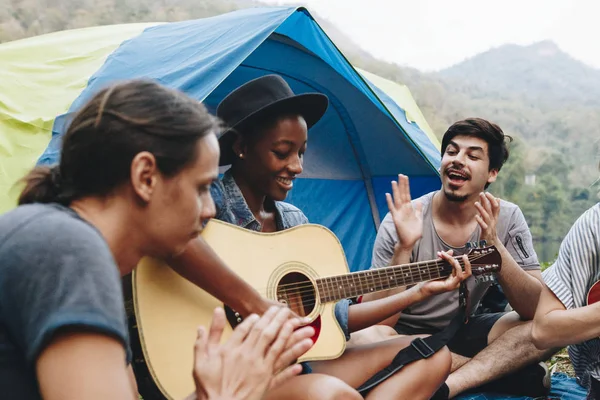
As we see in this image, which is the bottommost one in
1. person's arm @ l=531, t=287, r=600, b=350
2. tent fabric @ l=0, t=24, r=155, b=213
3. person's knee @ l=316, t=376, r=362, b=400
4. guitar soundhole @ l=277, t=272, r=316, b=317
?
person's knee @ l=316, t=376, r=362, b=400

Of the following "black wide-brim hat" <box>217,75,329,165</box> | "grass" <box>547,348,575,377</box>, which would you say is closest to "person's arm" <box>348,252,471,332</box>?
"black wide-brim hat" <box>217,75,329,165</box>

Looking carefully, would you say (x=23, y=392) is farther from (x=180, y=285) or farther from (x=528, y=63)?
(x=528, y=63)

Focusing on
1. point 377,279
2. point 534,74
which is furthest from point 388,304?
point 534,74

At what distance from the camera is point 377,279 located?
221cm

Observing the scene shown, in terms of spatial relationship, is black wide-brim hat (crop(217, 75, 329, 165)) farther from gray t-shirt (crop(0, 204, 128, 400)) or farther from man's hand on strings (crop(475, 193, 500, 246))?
gray t-shirt (crop(0, 204, 128, 400))

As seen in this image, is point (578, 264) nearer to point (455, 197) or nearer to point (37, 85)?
point (455, 197)

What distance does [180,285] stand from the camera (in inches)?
70.6

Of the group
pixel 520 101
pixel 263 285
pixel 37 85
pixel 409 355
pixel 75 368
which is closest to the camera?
pixel 75 368

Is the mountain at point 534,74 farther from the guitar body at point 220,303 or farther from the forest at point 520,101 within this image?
the guitar body at point 220,303

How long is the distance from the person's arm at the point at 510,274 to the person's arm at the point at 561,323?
0.50 m

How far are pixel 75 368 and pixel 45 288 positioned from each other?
12cm

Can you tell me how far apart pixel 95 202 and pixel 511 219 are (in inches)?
82.7

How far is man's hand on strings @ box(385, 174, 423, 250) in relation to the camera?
7.94 feet

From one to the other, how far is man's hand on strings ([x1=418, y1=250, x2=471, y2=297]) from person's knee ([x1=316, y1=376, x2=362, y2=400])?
604 mm
